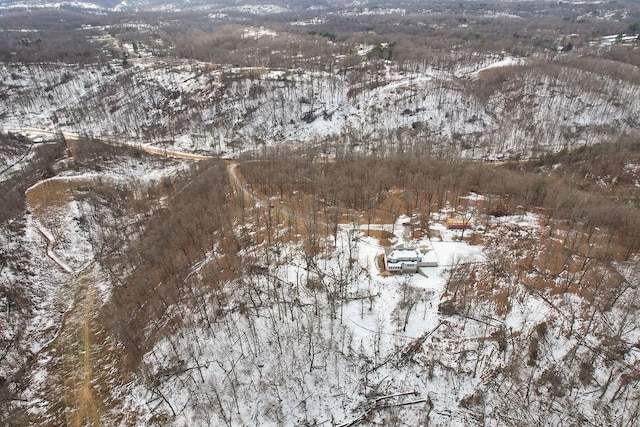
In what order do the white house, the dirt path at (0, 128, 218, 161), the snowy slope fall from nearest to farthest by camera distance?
the white house
the dirt path at (0, 128, 218, 161)
the snowy slope

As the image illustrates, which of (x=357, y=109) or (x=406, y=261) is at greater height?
(x=406, y=261)

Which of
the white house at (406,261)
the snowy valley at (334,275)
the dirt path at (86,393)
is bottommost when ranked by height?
the dirt path at (86,393)

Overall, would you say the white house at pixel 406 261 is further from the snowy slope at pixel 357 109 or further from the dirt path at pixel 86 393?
the snowy slope at pixel 357 109

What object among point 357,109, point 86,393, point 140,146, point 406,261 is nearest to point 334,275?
point 406,261

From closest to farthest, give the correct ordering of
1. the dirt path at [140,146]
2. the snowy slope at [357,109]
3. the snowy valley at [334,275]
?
the snowy valley at [334,275] < the dirt path at [140,146] < the snowy slope at [357,109]

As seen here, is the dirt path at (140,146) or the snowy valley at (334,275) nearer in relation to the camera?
the snowy valley at (334,275)

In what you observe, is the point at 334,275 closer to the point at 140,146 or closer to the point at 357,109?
the point at 140,146

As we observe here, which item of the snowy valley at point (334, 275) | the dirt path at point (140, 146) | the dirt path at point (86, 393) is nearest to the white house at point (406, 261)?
the snowy valley at point (334, 275)

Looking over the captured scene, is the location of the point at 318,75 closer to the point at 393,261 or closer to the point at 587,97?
the point at 587,97

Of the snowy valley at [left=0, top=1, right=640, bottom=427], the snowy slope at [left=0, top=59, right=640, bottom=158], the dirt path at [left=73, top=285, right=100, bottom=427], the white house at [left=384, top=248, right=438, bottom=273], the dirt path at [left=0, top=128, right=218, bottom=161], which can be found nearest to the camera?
the snowy valley at [left=0, top=1, right=640, bottom=427]

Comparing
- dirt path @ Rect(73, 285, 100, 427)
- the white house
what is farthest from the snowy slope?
dirt path @ Rect(73, 285, 100, 427)

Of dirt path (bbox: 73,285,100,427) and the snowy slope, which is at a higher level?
the snowy slope

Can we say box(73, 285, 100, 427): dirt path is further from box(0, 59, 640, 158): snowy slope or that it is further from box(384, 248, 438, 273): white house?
box(0, 59, 640, 158): snowy slope
